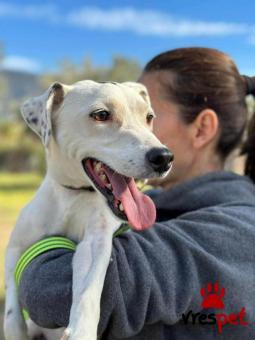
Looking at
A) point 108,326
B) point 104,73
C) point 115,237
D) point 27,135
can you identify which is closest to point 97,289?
point 108,326

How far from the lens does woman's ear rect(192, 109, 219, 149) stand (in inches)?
104

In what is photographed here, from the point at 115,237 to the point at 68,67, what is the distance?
91.7ft

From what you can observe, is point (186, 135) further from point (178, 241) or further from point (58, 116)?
→ point (178, 241)

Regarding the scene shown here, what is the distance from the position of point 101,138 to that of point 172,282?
0.65 metres

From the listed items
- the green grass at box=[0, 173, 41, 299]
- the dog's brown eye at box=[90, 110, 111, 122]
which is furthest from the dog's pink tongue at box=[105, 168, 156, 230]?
the green grass at box=[0, 173, 41, 299]

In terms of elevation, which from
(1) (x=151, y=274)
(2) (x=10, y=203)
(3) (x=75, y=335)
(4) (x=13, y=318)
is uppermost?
(1) (x=151, y=274)

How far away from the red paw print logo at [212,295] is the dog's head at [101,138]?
1.09 ft

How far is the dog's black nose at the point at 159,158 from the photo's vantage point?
1957mm

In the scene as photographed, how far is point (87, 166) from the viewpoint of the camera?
2160mm

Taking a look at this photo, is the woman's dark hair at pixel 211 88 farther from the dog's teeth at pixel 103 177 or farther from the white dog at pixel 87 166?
the dog's teeth at pixel 103 177

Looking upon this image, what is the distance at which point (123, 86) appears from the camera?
2328 millimetres

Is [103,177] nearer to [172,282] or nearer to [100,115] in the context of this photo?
[100,115]

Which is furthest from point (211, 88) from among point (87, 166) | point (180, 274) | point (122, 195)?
point (180, 274)

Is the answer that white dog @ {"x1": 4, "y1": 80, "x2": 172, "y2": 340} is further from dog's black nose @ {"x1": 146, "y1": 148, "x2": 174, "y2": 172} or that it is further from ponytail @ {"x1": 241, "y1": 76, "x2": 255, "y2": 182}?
ponytail @ {"x1": 241, "y1": 76, "x2": 255, "y2": 182}
